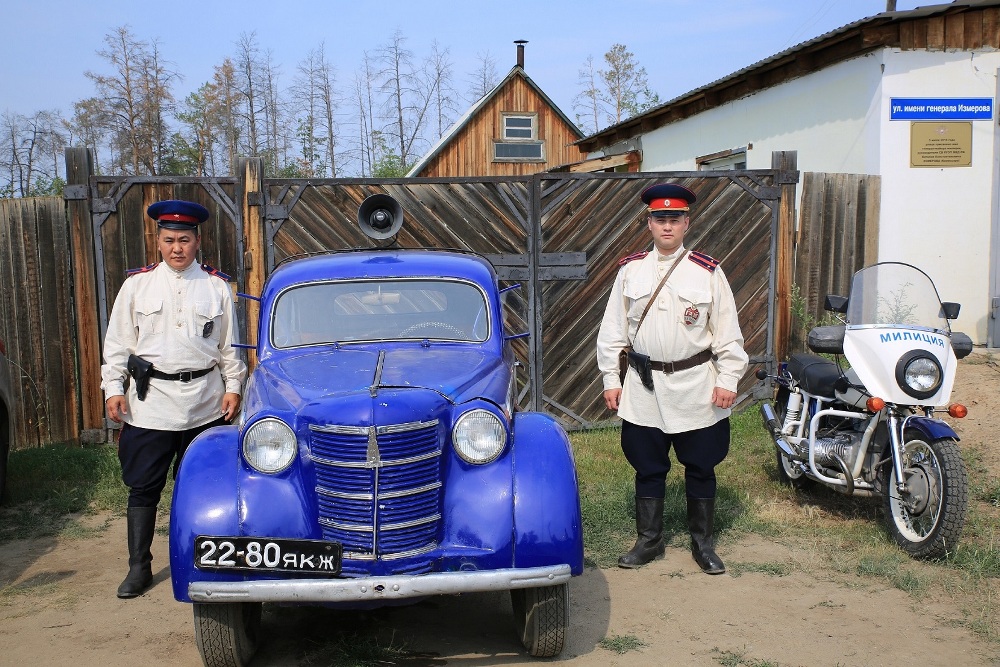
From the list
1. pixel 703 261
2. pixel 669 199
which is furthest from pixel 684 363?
pixel 669 199

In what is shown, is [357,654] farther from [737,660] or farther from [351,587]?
[737,660]

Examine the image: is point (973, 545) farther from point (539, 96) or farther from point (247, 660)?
point (539, 96)

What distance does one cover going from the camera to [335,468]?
351 centimetres

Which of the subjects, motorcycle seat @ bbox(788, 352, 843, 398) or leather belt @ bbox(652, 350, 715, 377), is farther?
motorcycle seat @ bbox(788, 352, 843, 398)

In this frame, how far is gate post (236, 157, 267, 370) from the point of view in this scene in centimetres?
775

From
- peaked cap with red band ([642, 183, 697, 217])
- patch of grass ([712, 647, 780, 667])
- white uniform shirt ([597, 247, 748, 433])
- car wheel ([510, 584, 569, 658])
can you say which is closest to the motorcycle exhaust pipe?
white uniform shirt ([597, 247, 748, 433])

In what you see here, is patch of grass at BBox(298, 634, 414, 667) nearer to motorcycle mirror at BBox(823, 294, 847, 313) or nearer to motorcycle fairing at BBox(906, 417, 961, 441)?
motorcycle fairing at BBox(906, 417, 961, 441)

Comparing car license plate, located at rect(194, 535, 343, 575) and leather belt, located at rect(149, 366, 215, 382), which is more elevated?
leather belt, located at rect(149, 366, 215, 382)

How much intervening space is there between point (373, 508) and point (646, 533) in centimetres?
209

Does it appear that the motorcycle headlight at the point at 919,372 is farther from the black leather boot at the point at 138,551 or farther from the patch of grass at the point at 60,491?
the patch of grass at the point at 60,491

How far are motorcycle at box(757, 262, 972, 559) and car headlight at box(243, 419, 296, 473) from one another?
3.22 m

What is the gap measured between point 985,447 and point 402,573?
4.80m

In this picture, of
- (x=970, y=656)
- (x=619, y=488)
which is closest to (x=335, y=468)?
(x=970, y=656)

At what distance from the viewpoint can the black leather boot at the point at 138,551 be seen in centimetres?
468
